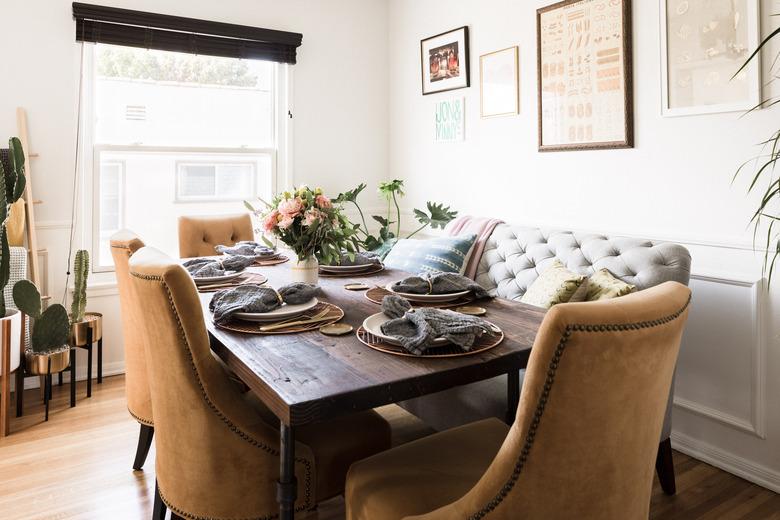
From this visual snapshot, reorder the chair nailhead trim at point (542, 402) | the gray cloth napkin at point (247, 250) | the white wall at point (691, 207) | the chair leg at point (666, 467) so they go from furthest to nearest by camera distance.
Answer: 1. the gray cloth napkin at point (247, 250)
2. the white wall at point (691, 207)
3. the chair leg at point (666, 467)
4. the chair nailhead trim at point (542, 402)

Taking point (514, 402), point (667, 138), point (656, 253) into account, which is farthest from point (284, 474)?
point (667, 138)

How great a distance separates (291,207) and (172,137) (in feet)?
7.24

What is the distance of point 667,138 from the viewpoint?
2.56 m

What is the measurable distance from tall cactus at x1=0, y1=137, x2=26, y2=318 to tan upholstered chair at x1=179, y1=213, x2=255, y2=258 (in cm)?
80

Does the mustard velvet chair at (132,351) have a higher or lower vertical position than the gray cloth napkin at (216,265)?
lower

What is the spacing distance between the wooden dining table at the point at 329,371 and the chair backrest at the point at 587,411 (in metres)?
0.27

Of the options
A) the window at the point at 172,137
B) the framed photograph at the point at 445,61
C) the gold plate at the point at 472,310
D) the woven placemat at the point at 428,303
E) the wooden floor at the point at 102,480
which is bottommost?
the wooden floor at the point at 102,480

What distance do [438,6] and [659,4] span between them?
1.74 meters

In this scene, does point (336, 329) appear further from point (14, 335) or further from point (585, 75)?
point (585, 75)

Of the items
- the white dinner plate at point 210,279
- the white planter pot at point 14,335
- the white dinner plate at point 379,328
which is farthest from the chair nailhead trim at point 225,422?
the white planter pot at point 14,335

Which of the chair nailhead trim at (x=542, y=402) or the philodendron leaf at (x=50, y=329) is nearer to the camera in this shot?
the chair nailhead trim at (x=542, y=402)

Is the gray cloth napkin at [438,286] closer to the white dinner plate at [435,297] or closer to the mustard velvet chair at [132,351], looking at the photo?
the white dinner plate at [435,297]

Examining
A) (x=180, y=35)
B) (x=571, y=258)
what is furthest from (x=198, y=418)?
(x=180, y=35)

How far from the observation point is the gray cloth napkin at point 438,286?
189 cm
